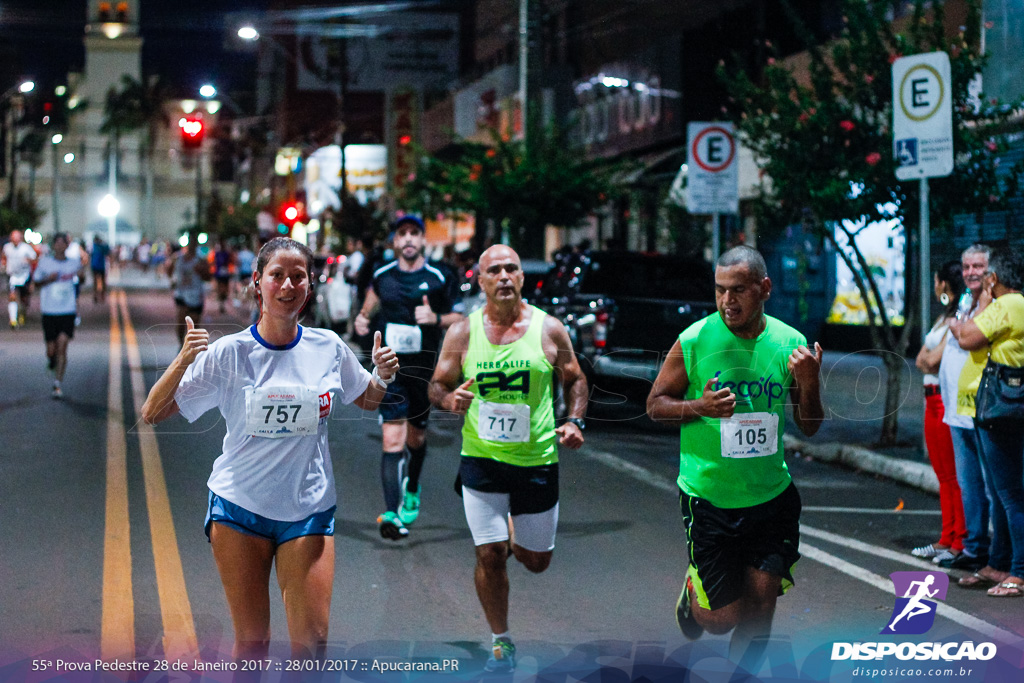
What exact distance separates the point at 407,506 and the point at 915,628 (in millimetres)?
3364

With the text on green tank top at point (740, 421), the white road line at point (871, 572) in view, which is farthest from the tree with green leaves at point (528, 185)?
the text on green tank top at point (740, 421)

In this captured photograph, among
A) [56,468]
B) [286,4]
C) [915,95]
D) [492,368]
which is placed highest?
[286,4]

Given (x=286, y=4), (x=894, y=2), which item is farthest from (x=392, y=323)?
(x=286, y=4)

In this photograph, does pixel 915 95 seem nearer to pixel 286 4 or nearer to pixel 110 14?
pixel 110 14

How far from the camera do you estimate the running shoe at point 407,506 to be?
812 centimetres

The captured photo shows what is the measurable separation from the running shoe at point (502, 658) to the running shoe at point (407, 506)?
109 inches

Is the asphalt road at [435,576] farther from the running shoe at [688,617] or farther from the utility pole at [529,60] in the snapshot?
the utility pole at [529,60]

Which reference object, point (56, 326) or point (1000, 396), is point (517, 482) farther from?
point (56, 326)

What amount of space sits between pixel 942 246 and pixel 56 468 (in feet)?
31.3

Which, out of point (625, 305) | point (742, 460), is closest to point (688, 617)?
point (742, 460)

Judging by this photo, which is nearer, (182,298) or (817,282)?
(182,298)

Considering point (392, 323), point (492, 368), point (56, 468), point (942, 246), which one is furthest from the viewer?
point (942, 246)

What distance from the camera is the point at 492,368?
5602mm

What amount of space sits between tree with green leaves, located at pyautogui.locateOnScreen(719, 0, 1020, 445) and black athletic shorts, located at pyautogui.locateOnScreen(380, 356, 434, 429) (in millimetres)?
5083
